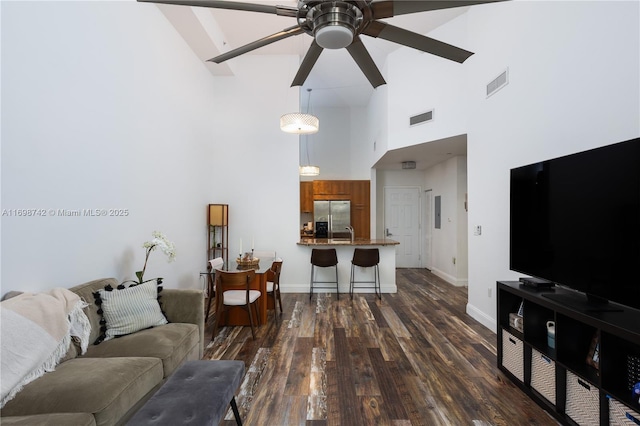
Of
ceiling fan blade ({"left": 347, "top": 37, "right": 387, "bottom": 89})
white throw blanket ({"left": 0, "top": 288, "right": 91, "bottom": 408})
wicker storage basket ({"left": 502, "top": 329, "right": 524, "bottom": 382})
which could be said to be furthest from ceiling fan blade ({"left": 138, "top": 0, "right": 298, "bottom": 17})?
wicker storage basket ({"left": 502, "top": 329, "right": 524, "bottom": 382})

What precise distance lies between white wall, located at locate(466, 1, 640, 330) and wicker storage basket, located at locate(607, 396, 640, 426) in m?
1.62

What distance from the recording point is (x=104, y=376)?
164 centimetres

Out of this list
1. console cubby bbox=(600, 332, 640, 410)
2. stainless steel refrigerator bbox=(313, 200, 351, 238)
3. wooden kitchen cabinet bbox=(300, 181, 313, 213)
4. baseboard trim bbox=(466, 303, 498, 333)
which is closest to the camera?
console cubby bbox=(600, 332, 640, 410)

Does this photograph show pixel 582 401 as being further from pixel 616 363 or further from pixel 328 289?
pixel 328 289

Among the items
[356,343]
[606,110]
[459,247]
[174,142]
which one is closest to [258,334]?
[356,343]

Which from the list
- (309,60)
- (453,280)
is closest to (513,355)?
(309,60)

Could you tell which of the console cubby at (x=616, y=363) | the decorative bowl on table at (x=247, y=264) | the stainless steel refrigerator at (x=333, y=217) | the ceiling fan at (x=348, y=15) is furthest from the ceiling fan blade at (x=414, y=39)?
the stainless steel refrigerator at (x=333, y=217)

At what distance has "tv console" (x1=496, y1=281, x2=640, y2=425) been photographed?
1.56m

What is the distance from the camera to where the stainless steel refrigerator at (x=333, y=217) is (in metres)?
7.56

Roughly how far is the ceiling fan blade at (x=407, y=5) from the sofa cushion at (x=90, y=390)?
101 inches

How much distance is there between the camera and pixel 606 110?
210 centimetres

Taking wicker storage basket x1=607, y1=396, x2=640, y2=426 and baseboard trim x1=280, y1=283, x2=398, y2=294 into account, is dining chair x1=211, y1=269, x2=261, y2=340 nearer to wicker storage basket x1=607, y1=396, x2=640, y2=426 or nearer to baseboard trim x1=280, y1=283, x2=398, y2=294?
baseboard trim x1=280, y1=283, x2=398, y2=294

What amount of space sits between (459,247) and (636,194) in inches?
180

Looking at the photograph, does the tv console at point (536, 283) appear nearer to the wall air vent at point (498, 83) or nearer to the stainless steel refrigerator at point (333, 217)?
the wall air vent at point (498, 83)
